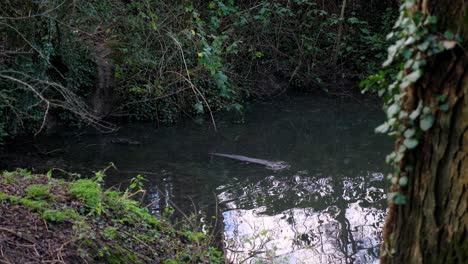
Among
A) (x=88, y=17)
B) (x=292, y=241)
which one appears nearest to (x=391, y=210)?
(x=292, y=241)

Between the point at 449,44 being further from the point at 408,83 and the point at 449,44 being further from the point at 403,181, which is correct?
the point at 403,181

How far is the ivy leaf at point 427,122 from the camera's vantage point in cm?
272

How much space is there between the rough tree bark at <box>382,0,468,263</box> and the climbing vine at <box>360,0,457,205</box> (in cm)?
3

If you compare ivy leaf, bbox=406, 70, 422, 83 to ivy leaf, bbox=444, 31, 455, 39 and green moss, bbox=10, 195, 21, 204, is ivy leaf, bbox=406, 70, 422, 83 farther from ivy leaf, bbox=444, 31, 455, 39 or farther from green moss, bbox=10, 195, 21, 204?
green moss, bbox=10, 195, 21, 204

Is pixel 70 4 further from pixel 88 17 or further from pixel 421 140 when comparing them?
pixel 421 140

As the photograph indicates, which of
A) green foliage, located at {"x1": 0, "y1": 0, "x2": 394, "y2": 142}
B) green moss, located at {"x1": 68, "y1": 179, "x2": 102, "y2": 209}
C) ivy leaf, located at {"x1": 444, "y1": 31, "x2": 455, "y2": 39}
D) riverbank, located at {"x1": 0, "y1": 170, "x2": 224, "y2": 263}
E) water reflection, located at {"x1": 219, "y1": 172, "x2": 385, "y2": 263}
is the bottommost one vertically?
riverbank, located at {"x1": 0, "y1": 170, "x2": 224, "y2": 263}

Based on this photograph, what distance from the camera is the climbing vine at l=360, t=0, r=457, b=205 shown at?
270 centimetres

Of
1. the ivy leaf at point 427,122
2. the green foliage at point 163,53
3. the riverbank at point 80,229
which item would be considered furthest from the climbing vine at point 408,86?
the green foliage at point 163,53

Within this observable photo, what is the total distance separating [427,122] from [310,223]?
517 centimetres

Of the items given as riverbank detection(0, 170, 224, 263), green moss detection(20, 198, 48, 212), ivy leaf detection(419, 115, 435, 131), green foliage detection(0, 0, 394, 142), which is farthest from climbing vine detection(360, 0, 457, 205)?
green foliage detection(0, 0, 394, 142)

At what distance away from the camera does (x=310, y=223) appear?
7.76 meters

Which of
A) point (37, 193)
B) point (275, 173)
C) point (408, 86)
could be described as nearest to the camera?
point (408, 86)

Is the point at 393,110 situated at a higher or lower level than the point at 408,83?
lower

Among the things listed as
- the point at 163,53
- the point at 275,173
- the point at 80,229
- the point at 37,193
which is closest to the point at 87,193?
the point at 37,193
